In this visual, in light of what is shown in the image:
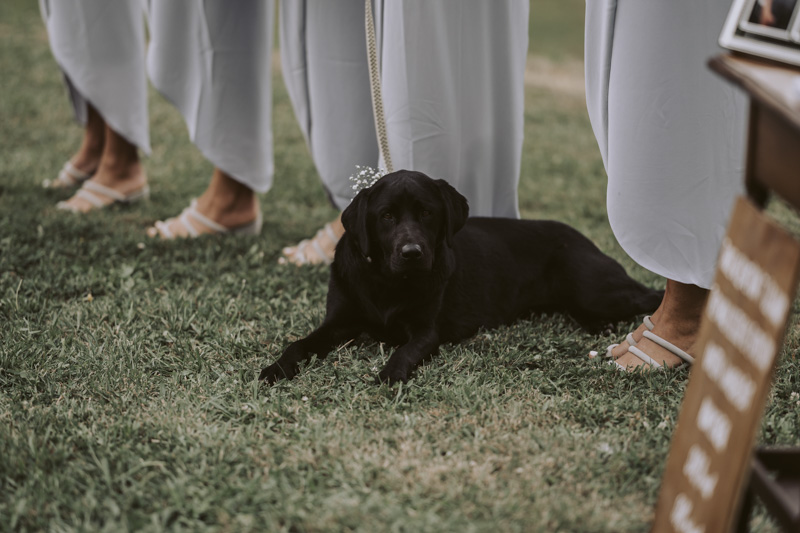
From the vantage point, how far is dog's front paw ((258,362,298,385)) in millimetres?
2725

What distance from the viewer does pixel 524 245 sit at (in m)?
3.46

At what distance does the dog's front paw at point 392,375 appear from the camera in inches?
106

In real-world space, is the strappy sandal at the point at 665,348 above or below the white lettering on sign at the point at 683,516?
below

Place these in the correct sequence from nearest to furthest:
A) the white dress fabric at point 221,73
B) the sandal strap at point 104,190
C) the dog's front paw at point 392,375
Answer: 1. the dog's front paw at point 392,375
2. the white dress fabric at point 221,73
3. the sandal strap at point 104,190

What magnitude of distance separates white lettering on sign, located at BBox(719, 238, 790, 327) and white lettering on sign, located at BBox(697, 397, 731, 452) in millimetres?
226

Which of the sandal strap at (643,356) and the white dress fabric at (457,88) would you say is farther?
the white dress fabric at (457,88)

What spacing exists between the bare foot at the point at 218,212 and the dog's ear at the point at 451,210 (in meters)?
1.89

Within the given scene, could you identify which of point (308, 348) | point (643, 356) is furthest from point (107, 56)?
point (643, 356)

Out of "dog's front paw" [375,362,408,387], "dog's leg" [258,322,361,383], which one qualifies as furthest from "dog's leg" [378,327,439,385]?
"dog's leg" [258,322,361,383]

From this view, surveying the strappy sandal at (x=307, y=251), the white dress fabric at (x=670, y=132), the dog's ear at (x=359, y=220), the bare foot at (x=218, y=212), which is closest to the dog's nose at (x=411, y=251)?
the dog's ear at (x=359, y=220)

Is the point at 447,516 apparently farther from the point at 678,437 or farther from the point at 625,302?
the point at 625,302

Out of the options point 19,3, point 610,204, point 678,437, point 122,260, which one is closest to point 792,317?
point 610,204

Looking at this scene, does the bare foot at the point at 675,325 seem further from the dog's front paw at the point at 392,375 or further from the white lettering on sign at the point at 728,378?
the white lettering on sign at the point at 728,378

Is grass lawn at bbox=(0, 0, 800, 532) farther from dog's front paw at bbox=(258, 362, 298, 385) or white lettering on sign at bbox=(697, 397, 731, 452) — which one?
white lettering on sign at bbox=(697, 397, 731, 452)
